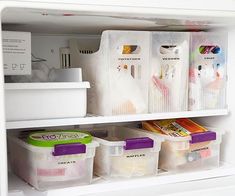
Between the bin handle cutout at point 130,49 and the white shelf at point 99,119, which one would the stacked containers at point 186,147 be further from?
the bin handle cutout at point 130,49

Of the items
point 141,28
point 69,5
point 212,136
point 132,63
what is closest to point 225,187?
point 212,136

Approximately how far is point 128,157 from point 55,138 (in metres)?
0.21

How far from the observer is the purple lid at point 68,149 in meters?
1.04

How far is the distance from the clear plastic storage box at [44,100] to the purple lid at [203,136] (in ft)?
1.12

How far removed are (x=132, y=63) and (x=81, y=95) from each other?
0.57 feet

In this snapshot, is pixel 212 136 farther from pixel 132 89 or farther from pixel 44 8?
pixel 44 8

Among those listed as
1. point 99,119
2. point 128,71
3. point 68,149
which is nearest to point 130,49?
point 128,71

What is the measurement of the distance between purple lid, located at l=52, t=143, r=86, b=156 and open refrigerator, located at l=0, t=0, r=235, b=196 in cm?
5

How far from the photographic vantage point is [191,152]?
4.03 ft

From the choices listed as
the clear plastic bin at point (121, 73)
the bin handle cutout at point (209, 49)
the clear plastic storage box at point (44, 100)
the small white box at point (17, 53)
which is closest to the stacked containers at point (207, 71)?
the bin handle cutout at point (209, 49)

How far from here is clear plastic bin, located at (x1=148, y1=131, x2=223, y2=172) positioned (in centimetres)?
120

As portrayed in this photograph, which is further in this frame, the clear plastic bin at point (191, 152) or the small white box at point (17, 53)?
the clear plastic bin at point (191, 152)

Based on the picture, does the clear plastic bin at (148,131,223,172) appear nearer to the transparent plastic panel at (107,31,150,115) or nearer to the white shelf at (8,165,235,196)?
the white shelf at (8,165,235,196)

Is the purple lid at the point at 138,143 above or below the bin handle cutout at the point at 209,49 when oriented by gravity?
below
